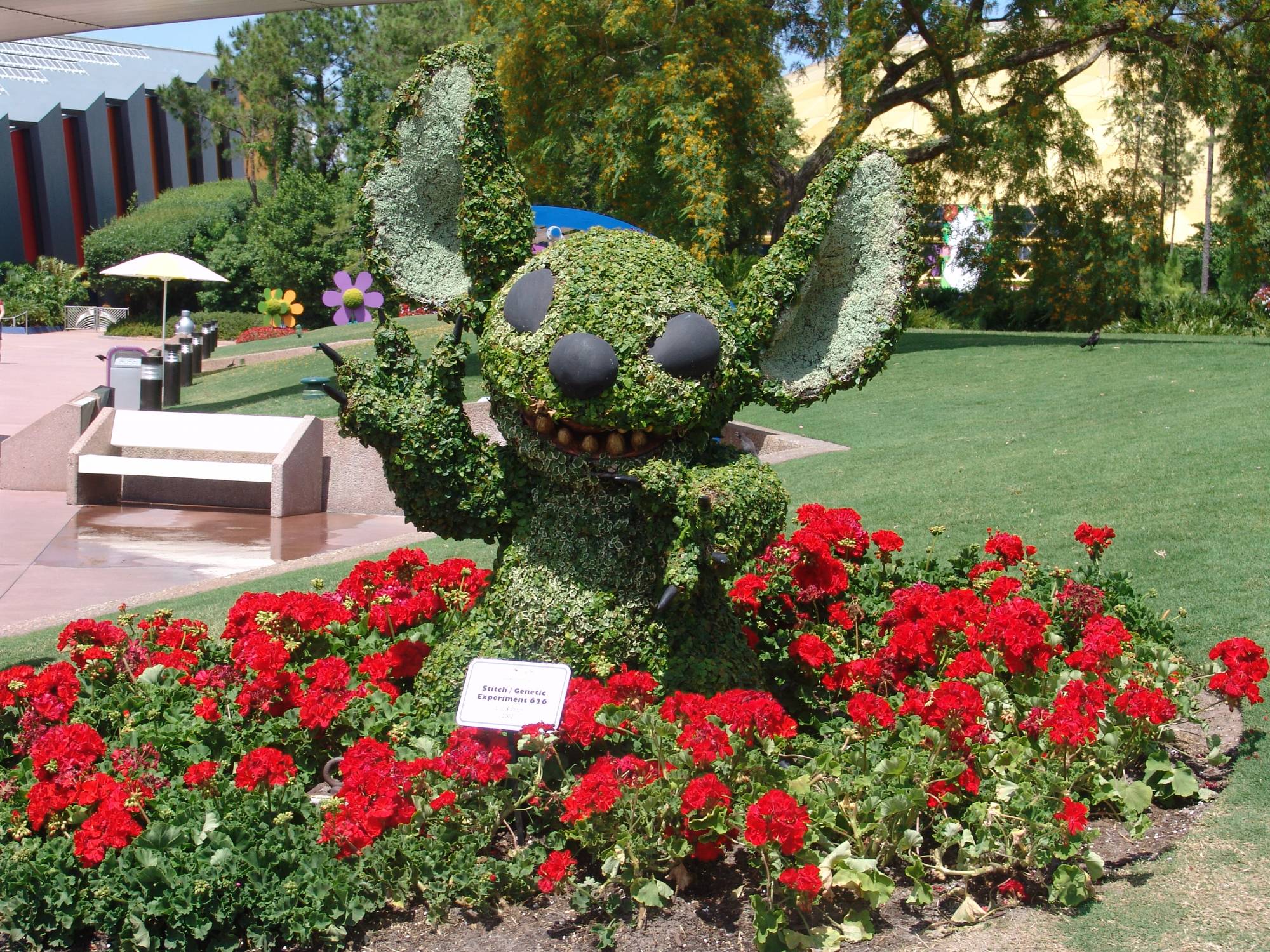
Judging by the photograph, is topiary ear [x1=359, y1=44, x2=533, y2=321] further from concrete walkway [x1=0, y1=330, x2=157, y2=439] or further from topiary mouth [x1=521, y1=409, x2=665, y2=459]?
concrete walkway [x1=0, y1=330, x2=157, y2=439]

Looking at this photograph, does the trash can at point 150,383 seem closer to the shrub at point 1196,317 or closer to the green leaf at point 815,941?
the green leaf at point 815,941

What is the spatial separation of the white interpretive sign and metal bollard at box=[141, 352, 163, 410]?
12975 millimetres

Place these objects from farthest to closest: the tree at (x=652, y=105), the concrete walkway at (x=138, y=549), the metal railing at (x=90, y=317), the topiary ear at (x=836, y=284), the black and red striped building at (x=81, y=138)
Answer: the black and red striped building at (x=81, y=138)
the metal railing at (x=90, y=317)
the tree at (x=652, y=105)
the concrete walkway at (x=138, y=549)
the topiary ear at (x=836, y=284)

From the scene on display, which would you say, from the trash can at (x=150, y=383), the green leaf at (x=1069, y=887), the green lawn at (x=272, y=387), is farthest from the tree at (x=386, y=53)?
the green leaf at (x=1069, y=887)

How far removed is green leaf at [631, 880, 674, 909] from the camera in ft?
10.7

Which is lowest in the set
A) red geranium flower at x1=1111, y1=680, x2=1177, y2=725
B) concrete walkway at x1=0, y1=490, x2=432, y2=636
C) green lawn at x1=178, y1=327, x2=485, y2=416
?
concrete walkway at x1=0, y1=490, x2=432, y2=636

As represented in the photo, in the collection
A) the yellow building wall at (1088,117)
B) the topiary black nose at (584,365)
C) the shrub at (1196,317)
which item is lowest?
the shrub at (1196,317)

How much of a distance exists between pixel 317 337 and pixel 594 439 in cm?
2387

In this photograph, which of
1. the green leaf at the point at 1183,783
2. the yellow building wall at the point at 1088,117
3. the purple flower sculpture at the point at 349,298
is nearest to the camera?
the green leaf at the point at 1183,783

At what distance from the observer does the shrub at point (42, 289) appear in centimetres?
3625

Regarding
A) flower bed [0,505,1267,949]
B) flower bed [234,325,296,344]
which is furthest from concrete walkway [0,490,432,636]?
flower bed [234,325,296,344]

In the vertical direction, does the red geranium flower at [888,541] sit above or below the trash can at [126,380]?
above

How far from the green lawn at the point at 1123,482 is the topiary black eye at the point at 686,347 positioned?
6.43 ft

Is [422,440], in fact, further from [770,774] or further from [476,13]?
[476,13]
